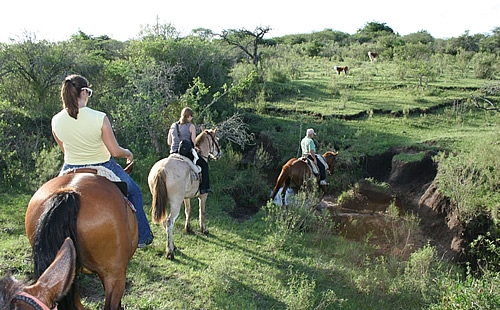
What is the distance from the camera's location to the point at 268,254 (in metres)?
6.52

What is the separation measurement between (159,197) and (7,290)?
4.49m

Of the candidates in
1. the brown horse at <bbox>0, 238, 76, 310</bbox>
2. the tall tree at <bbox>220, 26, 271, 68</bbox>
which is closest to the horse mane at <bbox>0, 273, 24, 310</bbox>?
the brown horse at <bbox>0, 238, 76, 310</bbox>

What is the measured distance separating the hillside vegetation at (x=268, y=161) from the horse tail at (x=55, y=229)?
206 centimetres

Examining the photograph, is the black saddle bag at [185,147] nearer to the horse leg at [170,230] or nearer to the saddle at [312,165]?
the horse leg at [170,230]

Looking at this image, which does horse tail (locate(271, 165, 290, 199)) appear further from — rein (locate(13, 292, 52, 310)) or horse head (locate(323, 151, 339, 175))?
rein (locate(13, 292, 52, 310))

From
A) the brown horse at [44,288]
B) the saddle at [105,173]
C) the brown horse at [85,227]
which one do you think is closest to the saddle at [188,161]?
the saddle at [105,173]

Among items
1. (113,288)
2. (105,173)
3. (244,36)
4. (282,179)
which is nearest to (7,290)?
(113,288)

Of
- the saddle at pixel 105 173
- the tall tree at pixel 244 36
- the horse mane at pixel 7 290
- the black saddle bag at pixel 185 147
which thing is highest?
the tall tree at pixel 244 36

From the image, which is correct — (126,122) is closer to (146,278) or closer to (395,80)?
(146,278)

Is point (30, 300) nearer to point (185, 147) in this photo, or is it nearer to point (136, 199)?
point (136, 199)

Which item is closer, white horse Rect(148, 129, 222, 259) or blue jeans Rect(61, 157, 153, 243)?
blue jeans Rect(61, 157, 153, 243)

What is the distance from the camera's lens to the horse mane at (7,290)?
1625 millimetres

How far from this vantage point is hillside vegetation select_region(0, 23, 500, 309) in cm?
527

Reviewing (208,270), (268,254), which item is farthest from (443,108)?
(208,270)
